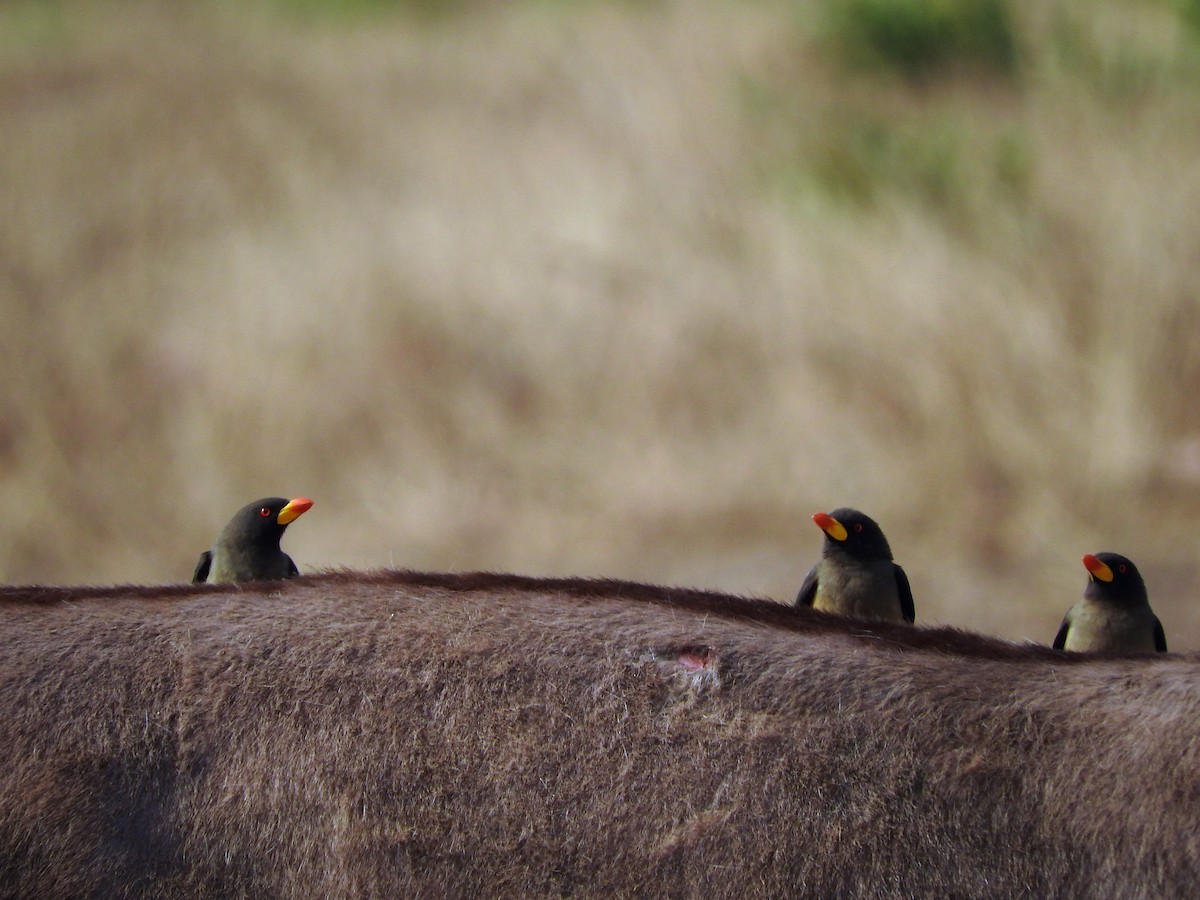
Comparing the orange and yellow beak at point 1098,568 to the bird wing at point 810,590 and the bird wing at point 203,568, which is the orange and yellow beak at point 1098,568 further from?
the bird wing at point 203,568

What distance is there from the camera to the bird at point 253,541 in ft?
11.3

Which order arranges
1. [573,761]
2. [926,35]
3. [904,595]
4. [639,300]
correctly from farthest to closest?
1. [926,35]
2. [639,300]
3. [904,595]
4. [573,761]

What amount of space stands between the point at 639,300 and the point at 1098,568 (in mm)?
6992

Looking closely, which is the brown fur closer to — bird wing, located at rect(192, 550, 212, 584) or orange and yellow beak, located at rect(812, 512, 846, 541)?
orange and yellow beak, located at rect(812, 512, 846, 541)

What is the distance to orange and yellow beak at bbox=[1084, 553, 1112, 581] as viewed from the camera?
3203 mm

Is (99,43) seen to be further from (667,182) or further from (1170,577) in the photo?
(1170,577)

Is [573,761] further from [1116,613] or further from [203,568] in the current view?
[203,568]

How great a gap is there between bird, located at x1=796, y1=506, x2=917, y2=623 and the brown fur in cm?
103

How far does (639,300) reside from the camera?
395 inches

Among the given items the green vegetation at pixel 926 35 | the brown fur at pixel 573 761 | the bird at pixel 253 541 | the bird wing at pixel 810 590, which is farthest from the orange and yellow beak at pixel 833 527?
the green vegetation at pixel 926 35

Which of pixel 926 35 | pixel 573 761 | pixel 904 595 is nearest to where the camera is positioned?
pixel 573 761

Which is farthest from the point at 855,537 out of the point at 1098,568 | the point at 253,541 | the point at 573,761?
the point at 253,541

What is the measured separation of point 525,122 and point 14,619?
29.9ft

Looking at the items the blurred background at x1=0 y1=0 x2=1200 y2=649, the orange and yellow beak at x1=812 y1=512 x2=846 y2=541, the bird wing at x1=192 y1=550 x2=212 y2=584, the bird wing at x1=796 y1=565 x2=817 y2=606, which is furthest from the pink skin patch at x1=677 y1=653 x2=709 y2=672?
the blurred background at x1=0 y1=0 x2=1200 y2=649
